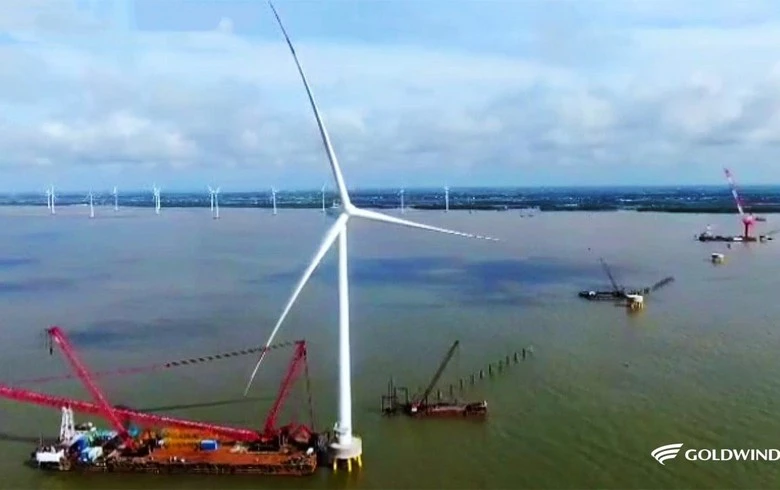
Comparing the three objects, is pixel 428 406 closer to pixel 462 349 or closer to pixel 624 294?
pixel 462 349

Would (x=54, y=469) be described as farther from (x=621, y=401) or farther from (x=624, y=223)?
(x=624, y=223)

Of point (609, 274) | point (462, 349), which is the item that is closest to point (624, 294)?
point (609, 274)

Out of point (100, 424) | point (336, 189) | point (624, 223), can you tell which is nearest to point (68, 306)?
point (100, 424)

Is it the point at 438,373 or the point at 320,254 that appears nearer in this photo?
the point at 320,254

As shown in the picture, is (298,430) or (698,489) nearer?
(698,489)

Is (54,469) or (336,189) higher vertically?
(336,189)

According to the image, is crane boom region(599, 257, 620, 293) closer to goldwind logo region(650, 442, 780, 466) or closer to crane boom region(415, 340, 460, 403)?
crane boom region(415, 340, 460, 403)

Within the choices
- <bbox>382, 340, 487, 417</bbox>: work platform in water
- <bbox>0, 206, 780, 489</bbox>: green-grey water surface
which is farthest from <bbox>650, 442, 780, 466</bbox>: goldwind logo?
<bbox>382, 340, 487, 417</bbox>: work platform in water
